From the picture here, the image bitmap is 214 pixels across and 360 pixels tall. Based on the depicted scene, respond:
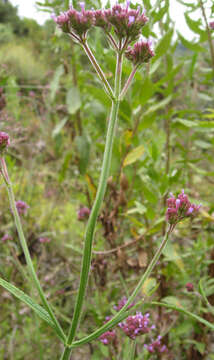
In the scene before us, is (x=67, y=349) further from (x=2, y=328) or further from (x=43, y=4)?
(x=43, y=4)

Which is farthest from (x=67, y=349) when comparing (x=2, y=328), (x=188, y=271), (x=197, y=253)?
(x=2, y=328)

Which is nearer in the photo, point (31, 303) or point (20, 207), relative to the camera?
point (31, 303)

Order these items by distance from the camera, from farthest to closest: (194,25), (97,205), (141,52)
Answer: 1. (194,25)
2. (141,52)
3. (97,205)

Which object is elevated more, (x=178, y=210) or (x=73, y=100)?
(x=73, y=100)

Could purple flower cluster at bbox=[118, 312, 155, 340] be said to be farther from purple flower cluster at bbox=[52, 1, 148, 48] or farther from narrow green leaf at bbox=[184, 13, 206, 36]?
narrow green leaf at bbox=[184, 13, 206, 36]

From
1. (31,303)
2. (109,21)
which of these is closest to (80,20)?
(109,21)

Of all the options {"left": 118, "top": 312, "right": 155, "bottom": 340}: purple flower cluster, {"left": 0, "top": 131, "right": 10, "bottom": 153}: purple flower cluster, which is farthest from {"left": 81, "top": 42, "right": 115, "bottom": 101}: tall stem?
{"left": 118, "top": 312, "right": 155, "bottom": 340}: purple flower cluster

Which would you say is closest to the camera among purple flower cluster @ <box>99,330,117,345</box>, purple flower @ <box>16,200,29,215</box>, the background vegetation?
purple flower cluster @ <box>99,330,117,345</box>

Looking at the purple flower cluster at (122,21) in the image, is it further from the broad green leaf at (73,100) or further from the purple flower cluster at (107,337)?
the broad green leaf at (73,100)

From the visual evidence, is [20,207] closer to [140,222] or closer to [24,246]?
[140,222]

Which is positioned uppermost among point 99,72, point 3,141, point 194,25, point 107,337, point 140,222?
point 194,25
